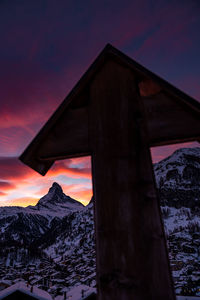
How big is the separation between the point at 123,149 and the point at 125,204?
39 centimetres

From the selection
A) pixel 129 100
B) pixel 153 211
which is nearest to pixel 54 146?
pixel 129 100

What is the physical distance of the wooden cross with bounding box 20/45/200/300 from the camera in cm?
119

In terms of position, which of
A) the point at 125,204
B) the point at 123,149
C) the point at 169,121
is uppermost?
the point at 169,121

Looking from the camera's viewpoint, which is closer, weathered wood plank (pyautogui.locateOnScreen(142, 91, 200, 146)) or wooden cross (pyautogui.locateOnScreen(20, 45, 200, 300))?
wooden cross (pyautogui.locateOnScreen(20, 45, 200, 300))

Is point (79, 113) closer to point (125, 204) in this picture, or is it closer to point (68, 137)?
point (68, 137)

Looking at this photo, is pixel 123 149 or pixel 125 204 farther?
pixel 123 149

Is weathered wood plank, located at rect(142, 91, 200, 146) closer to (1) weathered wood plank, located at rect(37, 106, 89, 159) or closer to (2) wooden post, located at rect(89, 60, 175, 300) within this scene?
(2) wooden post, located at rect(89, 60, 175, 300)

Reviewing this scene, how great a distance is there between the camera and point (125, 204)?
132cm

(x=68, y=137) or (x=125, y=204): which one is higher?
(x=68, y=137)

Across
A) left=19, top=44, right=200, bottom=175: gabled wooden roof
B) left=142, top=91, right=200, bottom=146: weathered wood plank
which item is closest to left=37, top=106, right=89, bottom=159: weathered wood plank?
left=19, top=44, right=200, bottom=175: gabled wooden roof

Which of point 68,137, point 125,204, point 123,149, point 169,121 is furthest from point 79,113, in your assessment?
point 125,204

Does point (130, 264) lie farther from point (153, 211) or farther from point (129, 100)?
point (129, 100)

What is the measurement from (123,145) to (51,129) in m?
0.69

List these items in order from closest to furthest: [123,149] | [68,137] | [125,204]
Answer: [125,204] → [123,149] → [68,137]
